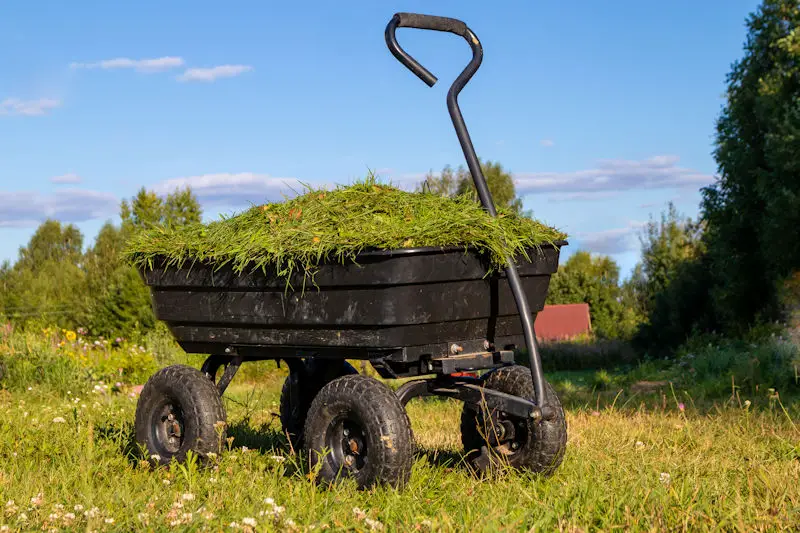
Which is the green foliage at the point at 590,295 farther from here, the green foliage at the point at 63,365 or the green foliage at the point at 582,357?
the green foliage at the point at 63,365

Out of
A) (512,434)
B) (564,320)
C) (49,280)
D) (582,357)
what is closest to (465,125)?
(512,434)

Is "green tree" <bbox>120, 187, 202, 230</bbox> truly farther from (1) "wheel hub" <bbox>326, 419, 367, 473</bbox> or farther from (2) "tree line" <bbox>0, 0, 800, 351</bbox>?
(1) "wheel hub" <bbox>326, 419, 367, 473</bbox>

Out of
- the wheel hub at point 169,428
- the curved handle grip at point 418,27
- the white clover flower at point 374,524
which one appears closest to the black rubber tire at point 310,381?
the wheel hub at point 169,428

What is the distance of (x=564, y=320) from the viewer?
80.6 feet

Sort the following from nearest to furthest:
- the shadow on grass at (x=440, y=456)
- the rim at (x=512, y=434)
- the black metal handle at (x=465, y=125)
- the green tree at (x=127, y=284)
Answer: the black metal handle at (x=465, y=125) < the rim at (x=512, y=434) < the shadow on grass at (x=440, y=456) < the green tree at (x=127, y=284)

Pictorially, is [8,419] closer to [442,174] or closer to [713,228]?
[713,228]

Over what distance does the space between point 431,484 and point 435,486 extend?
23mm

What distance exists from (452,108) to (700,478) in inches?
77.7

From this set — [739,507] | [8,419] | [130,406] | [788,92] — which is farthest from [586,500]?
[788,92]

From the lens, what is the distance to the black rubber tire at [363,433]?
351cm

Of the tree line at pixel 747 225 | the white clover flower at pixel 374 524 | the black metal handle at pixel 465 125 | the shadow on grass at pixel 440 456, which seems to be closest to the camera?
the white clover flower at pixel 374 524

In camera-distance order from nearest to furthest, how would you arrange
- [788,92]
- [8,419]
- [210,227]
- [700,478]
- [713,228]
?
[700,478] < [210,227] < [8,419] < [788,92] < [713,228]

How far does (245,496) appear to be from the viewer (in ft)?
11.3

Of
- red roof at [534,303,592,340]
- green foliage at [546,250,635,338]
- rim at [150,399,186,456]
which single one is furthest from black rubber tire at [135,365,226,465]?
green foliage at [546,250,635,338]
